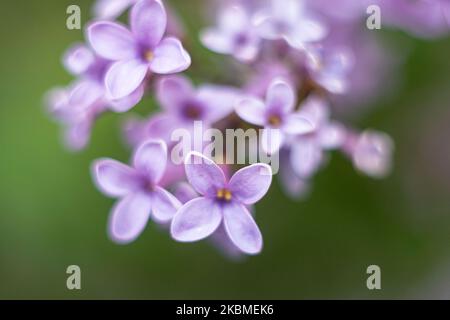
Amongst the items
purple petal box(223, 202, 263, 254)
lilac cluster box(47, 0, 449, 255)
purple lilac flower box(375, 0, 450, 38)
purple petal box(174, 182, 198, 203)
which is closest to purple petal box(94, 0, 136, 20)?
lilac cluster box(47, 0, 449, 255)

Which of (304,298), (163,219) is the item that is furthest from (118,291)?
(163,219)

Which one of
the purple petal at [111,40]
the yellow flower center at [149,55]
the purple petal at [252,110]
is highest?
the purple petal at [111,40]

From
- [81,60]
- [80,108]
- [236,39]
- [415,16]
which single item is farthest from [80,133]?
[415,16]

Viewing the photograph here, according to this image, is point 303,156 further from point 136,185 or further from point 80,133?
point 80,133

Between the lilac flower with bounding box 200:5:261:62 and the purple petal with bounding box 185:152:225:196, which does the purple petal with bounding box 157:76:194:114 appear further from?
the purple petal with bounding box 185:152:225:196

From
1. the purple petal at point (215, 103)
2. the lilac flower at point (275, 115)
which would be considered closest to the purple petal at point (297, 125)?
the lilac flower at point (275, 115)

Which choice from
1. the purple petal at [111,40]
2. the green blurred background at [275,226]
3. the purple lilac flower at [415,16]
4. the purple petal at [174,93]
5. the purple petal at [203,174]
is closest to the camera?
the purple petal at [203,174]

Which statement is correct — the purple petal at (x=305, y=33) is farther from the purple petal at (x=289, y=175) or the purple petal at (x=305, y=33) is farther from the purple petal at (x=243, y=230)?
the purple petal at (x=243, y=230)
